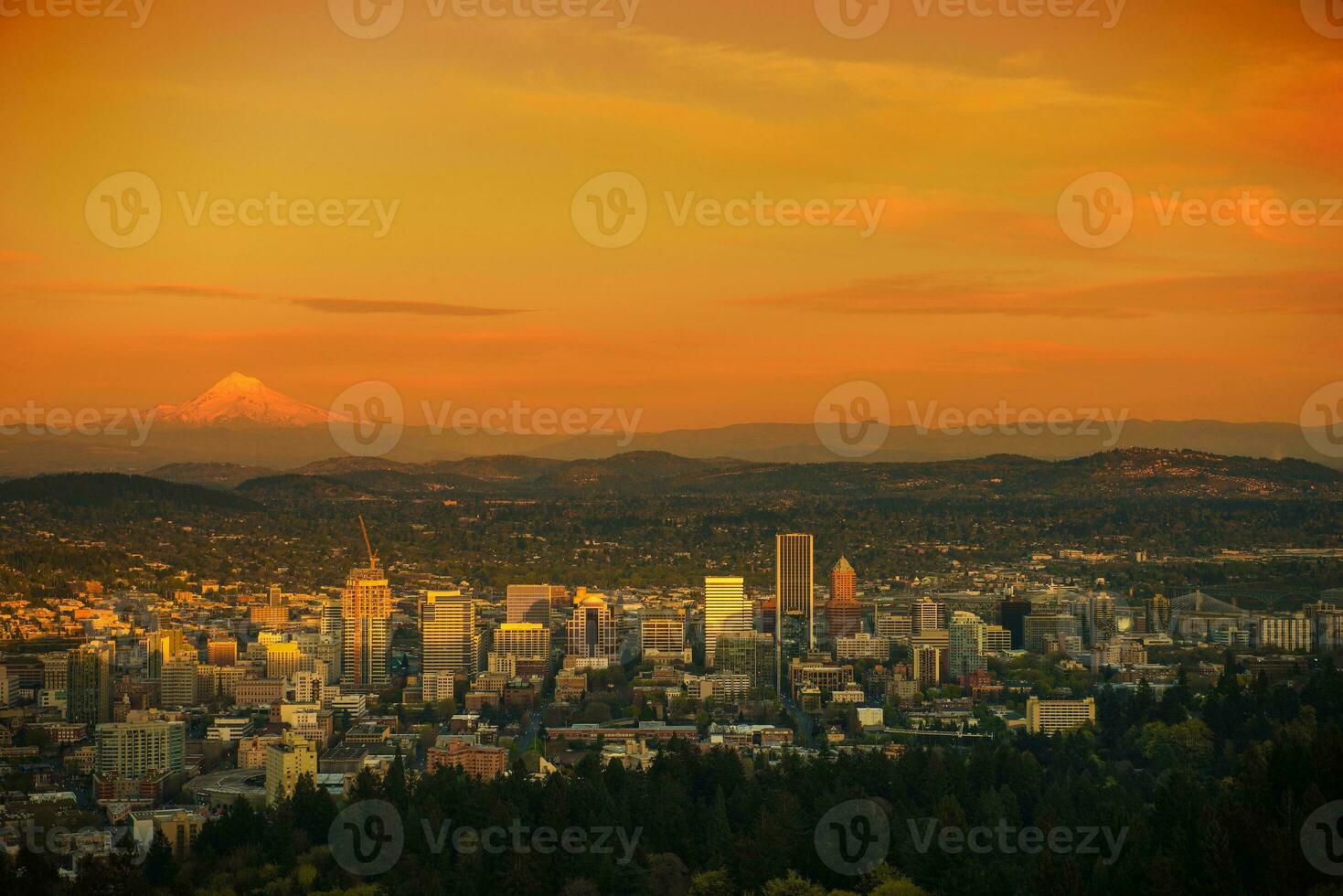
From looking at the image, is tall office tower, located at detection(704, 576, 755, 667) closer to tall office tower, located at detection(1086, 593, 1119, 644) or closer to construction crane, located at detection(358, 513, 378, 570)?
tall office tower, located at detection(1086, 593, 1119, 644)

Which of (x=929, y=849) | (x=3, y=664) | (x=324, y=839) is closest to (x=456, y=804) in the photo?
(x=324, y=839)

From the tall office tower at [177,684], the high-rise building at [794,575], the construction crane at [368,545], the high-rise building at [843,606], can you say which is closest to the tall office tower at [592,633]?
the high-rise building at [843,606]

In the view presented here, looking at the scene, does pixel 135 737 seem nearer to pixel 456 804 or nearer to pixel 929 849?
pixel 456 804

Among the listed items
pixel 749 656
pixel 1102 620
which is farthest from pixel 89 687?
pixel 1102 620

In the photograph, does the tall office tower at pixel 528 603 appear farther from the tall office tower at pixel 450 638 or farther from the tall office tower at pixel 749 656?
the tall office tower at pixel 749 656

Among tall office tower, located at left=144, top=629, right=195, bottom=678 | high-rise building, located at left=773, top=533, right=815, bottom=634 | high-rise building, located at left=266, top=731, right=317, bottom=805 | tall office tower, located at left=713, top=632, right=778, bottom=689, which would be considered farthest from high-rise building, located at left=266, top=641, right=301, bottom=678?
high-rise building, located at left=773, top=533, right=815, bottom=634

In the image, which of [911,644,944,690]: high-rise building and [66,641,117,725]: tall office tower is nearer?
[66,641,117,725]: tall office tower

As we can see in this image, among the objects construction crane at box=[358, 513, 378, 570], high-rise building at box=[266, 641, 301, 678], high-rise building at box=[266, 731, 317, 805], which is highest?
construction crane at box=[358, 513, 378, 570]
